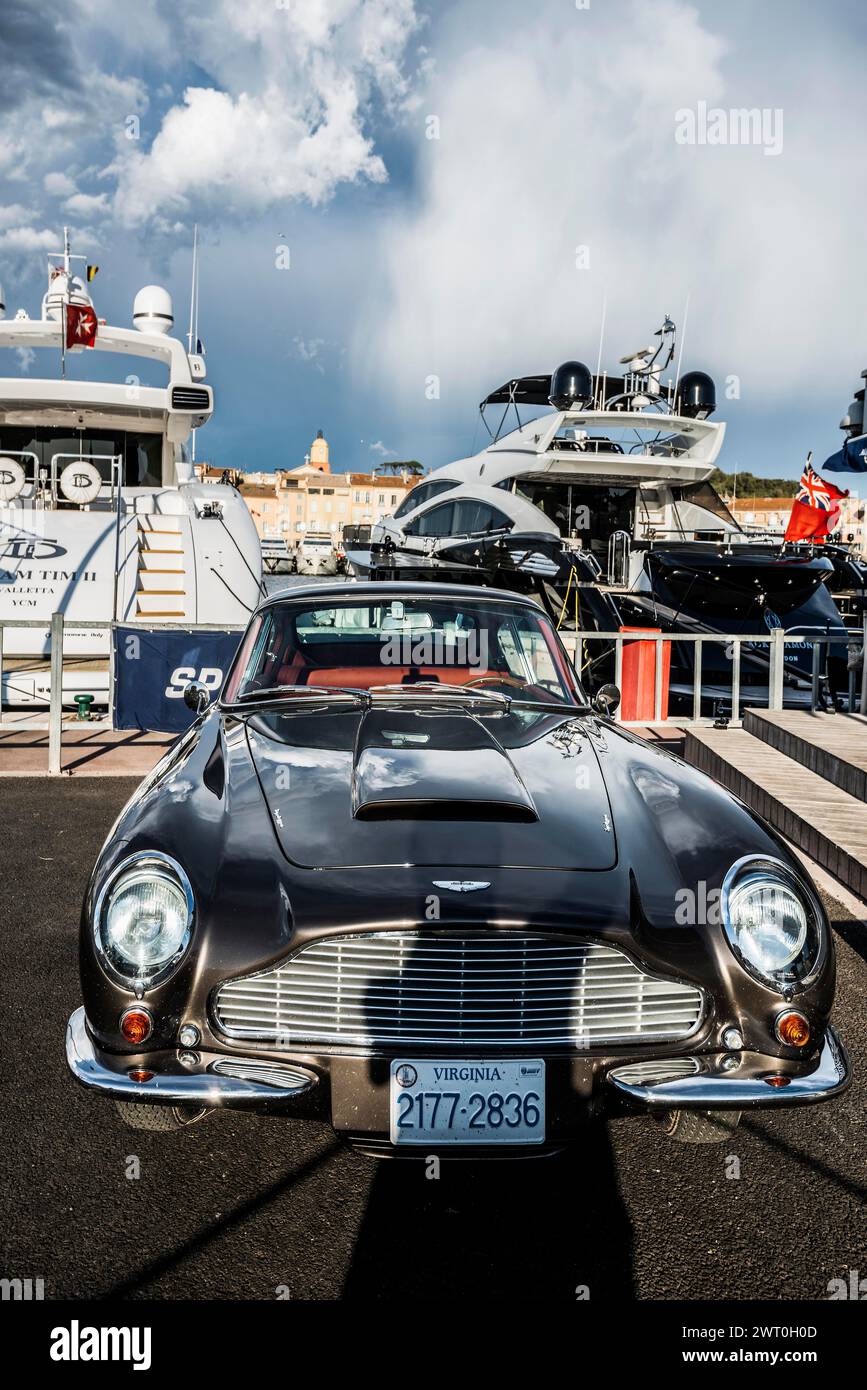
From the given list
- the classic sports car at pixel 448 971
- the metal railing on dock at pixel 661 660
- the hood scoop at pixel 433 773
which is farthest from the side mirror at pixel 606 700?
the metal railing on dock at pixel 661 660

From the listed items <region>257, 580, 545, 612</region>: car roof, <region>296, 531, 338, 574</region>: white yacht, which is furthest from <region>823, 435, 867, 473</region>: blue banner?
<region>296, 531, 338, 574</region>: white yacht

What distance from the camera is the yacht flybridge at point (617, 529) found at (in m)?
11.8

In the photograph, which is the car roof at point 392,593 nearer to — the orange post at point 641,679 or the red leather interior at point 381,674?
the red leather interior at point 381,674

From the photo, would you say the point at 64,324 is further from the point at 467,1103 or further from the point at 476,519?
the point at 467,1103

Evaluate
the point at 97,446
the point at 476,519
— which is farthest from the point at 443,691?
the point at 97,446

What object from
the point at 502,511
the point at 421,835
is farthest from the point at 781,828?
the point at 502,511

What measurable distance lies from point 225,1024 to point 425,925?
1.67ft

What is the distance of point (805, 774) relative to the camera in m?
6.61

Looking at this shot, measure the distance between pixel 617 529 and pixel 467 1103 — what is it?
1386cm

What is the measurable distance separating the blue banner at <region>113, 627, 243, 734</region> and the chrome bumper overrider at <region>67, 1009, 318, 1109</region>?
6.22 metres

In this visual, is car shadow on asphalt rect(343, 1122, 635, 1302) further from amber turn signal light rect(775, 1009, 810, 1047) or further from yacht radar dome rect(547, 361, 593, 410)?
yacht radar dome rect(547, 361, 593, 410)

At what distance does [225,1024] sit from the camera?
2.33 m
